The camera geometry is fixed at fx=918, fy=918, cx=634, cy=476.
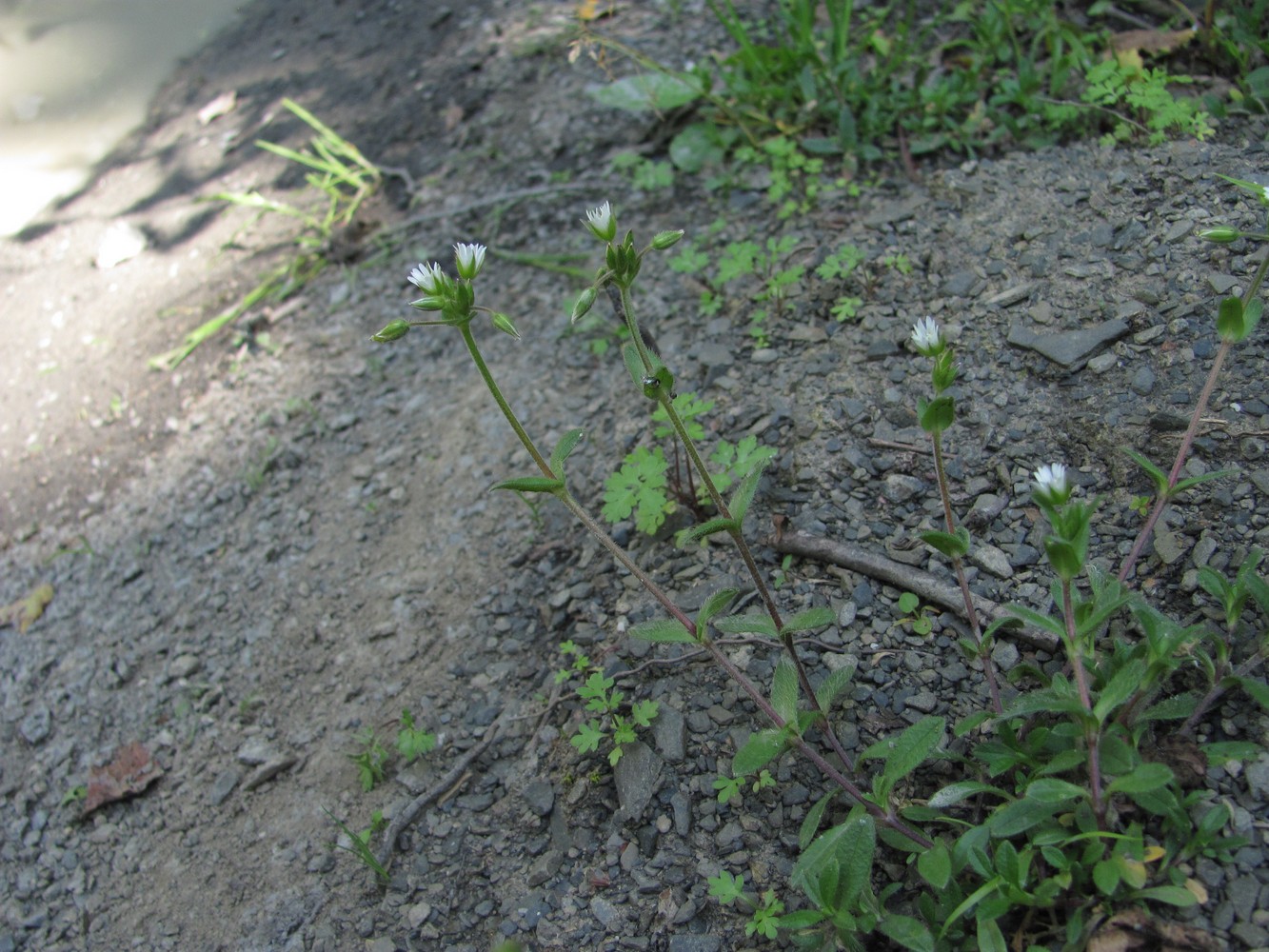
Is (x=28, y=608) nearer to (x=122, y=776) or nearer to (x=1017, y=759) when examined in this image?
(x=122, y=776)

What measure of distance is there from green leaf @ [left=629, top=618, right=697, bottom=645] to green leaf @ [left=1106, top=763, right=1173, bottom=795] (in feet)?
2.44

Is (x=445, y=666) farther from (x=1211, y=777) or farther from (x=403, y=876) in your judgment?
(x=1211, y=777)

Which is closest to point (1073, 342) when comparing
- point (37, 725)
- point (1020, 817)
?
point (1020, 817)

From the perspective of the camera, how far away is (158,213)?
4.38m

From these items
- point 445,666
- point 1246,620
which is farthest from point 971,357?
point 445,666

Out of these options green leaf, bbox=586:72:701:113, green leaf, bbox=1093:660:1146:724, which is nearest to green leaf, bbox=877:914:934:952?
green leaf, bbox=1093:660:1146:724

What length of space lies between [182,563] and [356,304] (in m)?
1.16

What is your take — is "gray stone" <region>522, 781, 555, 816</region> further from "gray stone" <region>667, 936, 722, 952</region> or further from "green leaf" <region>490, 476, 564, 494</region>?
"green leaf" <region>490, 476, 564, 494</region>

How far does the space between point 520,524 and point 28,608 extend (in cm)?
180

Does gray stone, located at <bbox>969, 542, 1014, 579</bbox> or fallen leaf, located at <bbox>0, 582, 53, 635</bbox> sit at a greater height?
gray stone, located at <bbox>969, 542, 1014, 579</bbox>

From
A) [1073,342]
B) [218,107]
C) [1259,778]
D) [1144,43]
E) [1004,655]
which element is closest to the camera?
[1259,778]

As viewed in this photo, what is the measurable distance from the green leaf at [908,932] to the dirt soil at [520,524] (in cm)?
27

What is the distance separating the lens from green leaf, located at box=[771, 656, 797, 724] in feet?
5.75

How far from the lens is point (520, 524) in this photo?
8.65 ft
